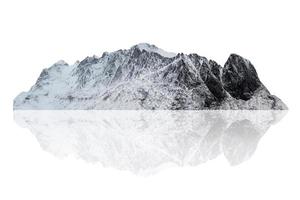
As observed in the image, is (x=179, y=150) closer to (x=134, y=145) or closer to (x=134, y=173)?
(x=134, y=145)

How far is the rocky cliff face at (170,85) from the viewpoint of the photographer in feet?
192

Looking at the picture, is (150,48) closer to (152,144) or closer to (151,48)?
(151,48)

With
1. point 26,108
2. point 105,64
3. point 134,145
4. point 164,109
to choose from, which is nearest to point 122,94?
point 164,109

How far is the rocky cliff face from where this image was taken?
192ft

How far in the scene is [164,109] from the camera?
5806cm

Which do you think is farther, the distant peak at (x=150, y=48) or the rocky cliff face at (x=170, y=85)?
the distant peak at (x=150, y=48)

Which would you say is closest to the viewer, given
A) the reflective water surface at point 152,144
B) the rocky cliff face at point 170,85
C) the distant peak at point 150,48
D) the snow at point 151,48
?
the reflective water surface at point 152,144

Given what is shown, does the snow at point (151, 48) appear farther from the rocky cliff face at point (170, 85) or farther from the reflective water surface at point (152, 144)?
the reflective water surface at point (152, 144)

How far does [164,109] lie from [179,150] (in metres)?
34.7

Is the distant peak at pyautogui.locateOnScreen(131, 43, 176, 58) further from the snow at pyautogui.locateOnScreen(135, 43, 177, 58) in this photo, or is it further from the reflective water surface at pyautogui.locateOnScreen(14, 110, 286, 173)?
the reflective water surface at pyautogui.locateOnScreen(14, 110, 286, 173)

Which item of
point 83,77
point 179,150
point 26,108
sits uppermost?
point 179,150

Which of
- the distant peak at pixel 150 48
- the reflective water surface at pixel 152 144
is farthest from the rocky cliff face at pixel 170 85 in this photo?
the reflective water surface at pixel 152 144

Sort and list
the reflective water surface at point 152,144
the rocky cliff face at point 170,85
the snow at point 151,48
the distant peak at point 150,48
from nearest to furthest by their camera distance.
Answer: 1. the reflective water surface at point 152,144
2. the rocky cliff face at point 170,85
3. the snow at point 151,48
4. the distant peak at point 150,48

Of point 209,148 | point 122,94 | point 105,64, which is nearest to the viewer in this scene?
point 209,148
